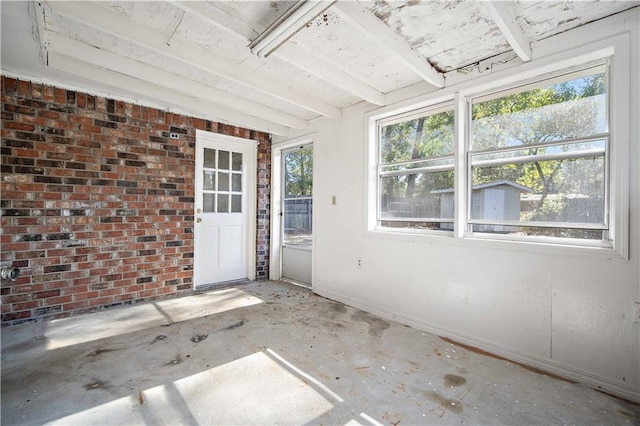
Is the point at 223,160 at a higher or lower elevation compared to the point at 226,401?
higher

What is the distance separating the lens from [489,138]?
2.67 metres

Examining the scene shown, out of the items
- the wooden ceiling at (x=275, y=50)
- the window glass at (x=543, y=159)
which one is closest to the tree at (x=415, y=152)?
the window glass at (x=543, y=159)

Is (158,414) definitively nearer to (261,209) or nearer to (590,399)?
(590,399)

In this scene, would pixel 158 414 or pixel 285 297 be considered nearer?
pixel 158 414

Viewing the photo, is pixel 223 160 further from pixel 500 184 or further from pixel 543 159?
pixel 543 159

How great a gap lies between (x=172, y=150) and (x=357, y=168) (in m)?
2.49

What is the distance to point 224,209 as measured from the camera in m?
4.52

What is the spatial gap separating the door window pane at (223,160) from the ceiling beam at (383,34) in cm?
302

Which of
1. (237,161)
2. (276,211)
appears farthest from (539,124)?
(237,161)

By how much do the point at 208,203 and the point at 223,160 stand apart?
712 millimetres

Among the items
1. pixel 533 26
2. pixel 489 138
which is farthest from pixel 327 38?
pixel 489 138

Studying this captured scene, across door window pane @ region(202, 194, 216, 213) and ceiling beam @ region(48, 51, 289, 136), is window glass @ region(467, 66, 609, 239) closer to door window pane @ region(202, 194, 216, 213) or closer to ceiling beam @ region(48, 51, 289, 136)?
ceiling beam @ region(48, 51, 289, 136)

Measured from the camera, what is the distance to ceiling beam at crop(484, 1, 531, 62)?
184 cm

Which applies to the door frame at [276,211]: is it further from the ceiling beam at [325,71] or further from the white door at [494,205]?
the white door at [494,205]
